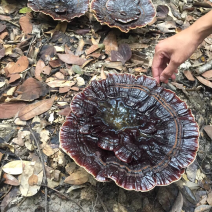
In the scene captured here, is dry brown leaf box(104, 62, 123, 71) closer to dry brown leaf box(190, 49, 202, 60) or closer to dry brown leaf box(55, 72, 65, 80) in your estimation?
dry brown leaf box(55, 72, 65, 80)

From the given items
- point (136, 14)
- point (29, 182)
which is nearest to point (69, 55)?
point (136, 14)

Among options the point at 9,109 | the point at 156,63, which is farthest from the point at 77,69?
the point at 156,63

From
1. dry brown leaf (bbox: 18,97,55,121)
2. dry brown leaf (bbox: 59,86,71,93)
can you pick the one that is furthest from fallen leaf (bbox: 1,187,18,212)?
dry brown leaf (bbox: 59,86,71,93)

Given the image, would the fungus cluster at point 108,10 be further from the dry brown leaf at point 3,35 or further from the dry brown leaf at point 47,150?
the dry brown leaf at point 47,150

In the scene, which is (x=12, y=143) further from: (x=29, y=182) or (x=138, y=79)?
(x=138, y=79)

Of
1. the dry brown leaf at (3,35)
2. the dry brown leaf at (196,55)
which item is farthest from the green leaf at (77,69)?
the dry brown leaf at (196,55)

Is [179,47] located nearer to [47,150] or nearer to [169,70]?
[169,70]
